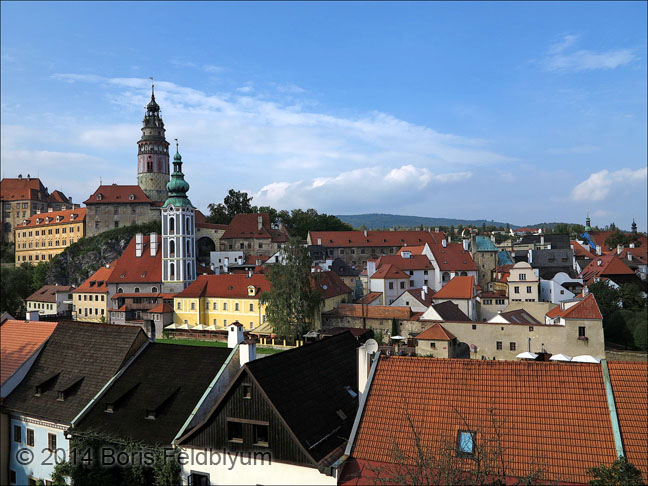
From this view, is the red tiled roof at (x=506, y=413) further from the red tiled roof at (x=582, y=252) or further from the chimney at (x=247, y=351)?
the red tiled roof at (x=582, y=252)

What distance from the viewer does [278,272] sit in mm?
46875

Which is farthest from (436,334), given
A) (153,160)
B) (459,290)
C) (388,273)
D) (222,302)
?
(153,160)

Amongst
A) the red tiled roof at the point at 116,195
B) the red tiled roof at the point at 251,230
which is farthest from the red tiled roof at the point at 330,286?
the red tiled roof at the point at 116,195

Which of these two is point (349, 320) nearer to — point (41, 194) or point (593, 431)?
point (593, 431)

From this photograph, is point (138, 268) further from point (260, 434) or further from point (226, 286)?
point (260, 434)

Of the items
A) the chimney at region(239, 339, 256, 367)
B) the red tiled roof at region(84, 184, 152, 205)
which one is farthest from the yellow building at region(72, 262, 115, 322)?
the chimney at region(239, 339, 256, 367)

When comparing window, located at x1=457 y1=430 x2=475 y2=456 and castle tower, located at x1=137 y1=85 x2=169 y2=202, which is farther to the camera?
castle tower, located at x1=137 y1=85 x2=169 y2=202

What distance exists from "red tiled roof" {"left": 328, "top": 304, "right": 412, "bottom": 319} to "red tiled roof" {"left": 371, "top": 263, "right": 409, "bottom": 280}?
12613 millimetres

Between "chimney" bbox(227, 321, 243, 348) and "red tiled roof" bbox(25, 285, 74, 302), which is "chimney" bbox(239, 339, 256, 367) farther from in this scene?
"red tiled roof" bbox(25, 285, 74, 302)

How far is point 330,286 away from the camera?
54.9m

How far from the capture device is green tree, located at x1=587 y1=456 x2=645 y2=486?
1073 cm

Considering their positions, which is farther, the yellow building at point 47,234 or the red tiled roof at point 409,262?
the yellow building at point 47,234

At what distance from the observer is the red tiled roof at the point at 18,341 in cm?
2034

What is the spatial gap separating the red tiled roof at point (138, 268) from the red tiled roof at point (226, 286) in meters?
9.30
